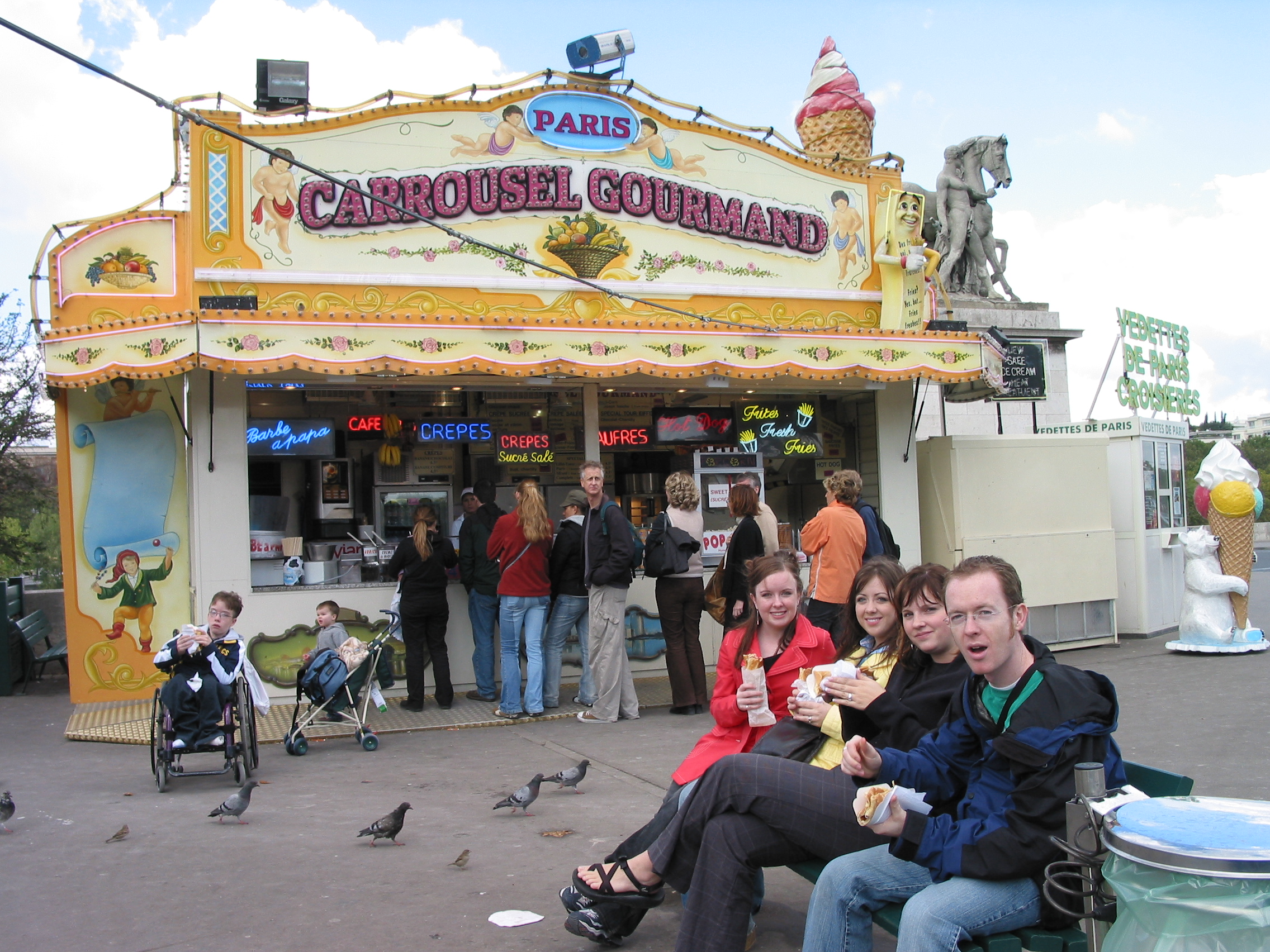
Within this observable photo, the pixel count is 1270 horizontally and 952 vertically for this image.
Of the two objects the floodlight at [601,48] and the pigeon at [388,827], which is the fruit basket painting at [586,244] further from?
the pigeon at [388,827]

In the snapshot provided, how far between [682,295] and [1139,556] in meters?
6.17

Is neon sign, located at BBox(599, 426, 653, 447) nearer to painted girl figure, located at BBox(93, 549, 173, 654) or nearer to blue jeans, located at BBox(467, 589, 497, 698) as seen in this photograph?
blue jeans, located at BBox(467, 589, 497, 698)

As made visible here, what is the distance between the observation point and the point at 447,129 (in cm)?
1037

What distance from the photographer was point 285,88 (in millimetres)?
10016

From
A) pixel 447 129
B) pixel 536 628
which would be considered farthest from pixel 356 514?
pixel 447 129

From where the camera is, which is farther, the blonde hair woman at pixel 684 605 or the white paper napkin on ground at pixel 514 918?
the blonde hair woman at pixel 684 605

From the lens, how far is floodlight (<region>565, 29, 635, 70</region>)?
10.7m

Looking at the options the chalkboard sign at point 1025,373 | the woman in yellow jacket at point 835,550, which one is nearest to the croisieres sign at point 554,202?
the woman in yellow jacket at point 835,550

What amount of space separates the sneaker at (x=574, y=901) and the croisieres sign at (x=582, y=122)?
26.9ft

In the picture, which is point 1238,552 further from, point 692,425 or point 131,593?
point 131,593

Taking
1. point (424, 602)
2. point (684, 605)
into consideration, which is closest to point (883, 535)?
point (684, 605)

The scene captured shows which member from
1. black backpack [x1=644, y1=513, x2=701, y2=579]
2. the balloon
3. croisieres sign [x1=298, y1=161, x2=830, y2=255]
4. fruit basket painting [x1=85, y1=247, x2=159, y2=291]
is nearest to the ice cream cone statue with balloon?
the balloon

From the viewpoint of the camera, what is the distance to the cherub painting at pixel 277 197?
388 inches

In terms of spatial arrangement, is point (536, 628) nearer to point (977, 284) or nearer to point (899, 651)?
point (899, 651)
